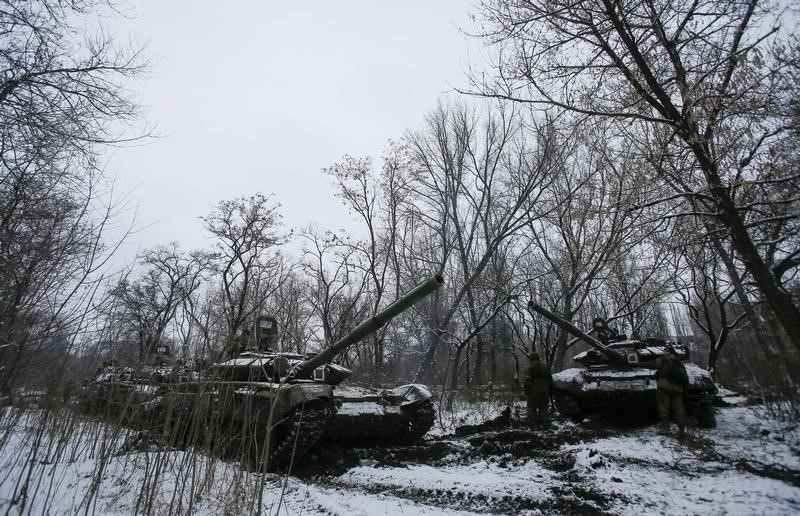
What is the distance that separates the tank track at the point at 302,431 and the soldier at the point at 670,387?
19.4 ft

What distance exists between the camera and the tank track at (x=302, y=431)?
639 cm

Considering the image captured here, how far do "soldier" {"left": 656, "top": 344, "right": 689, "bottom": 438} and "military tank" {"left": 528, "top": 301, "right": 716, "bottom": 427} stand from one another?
41 centimetres

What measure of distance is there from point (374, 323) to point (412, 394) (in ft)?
7.14

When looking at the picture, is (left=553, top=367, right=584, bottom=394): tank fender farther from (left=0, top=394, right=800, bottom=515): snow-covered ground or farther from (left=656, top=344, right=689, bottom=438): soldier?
(left=656, top=344, right=689, bottom=438): soldier

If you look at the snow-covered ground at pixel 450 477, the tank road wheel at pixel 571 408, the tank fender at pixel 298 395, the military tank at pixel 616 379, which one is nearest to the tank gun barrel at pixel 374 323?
the tank fender at pixel 298 395

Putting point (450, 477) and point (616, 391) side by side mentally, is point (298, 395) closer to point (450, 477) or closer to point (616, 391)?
point (450, 477)

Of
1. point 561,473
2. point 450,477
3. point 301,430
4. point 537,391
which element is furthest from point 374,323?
point 537,391

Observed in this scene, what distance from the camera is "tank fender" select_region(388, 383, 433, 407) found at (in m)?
8.36

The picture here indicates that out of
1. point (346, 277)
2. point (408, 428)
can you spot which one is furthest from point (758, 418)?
point (346, 277)

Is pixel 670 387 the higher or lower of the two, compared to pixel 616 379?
lower

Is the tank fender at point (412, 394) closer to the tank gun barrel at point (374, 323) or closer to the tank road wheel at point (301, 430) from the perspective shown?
the tank gun barrel at point (374, 323)

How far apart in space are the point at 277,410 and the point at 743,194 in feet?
22.2

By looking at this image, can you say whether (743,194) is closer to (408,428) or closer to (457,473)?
(457,473)

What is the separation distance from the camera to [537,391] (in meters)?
9.77
